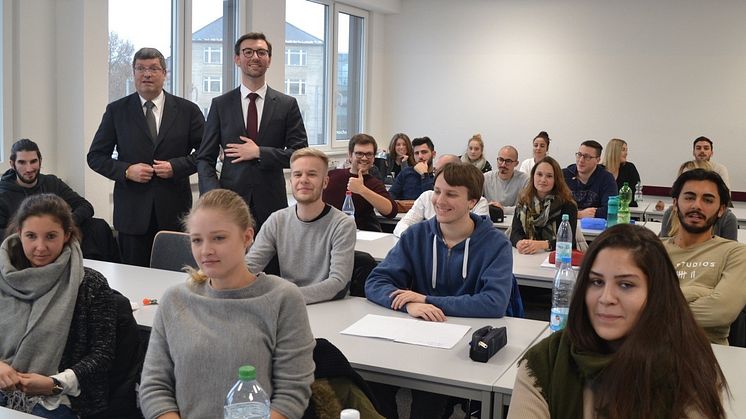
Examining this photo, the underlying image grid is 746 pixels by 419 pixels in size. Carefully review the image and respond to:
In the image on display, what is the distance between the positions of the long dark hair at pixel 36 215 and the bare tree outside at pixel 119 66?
141 inches

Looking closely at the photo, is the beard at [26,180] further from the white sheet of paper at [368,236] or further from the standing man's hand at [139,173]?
the white sheet of paper at [368,236]

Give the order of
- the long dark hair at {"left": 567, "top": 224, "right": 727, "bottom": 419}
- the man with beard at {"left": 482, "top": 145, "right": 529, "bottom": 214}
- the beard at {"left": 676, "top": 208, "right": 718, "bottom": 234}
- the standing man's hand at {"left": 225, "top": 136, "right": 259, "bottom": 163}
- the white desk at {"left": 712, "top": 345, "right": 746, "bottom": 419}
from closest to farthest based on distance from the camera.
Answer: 1. the long dark hair at {"left": 567, "top": 224, "right": 727, "bottom": 419}
2. the white desk at {"left": 712, "top": 345, "right": 746, "bottom": 419}
3. the beard at {"left": 676, "top": 208, "right": 718, "bottom": 234}
4. the standing man's hand at {"left": 225, "top": 136, "right": 259, "bottom": 163}
5. the man with beard at {"left": 482, "top": 145, "right": 529, "bottom": 214}

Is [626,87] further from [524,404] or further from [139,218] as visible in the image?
[524,404]

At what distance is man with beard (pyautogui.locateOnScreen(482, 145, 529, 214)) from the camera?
6781mm

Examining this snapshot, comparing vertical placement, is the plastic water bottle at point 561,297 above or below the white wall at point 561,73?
below

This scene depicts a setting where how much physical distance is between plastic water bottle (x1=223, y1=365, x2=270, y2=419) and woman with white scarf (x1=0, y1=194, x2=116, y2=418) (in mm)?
689

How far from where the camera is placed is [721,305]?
2939 mm

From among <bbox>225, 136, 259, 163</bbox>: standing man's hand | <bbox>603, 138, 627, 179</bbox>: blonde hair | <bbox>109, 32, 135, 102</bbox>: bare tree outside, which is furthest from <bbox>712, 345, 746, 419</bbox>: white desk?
<bbox>603, 138, 627, 179</bbox>: blonde hair

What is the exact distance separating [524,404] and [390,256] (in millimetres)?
1571

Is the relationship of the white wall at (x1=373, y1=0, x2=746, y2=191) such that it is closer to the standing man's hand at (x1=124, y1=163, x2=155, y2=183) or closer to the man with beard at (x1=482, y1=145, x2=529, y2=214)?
the man with beard at (x1=482, y1=145, x2=529, y2=214)

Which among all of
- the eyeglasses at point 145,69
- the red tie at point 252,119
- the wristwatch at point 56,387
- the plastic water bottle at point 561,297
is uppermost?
the eyeglasses at point 145,69

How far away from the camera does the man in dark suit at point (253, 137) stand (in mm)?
4328

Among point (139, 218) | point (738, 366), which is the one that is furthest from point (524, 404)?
point (139, 218)

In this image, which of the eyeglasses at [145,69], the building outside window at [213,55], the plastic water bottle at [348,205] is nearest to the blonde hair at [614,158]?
the plastic water bottle at [348,205]
